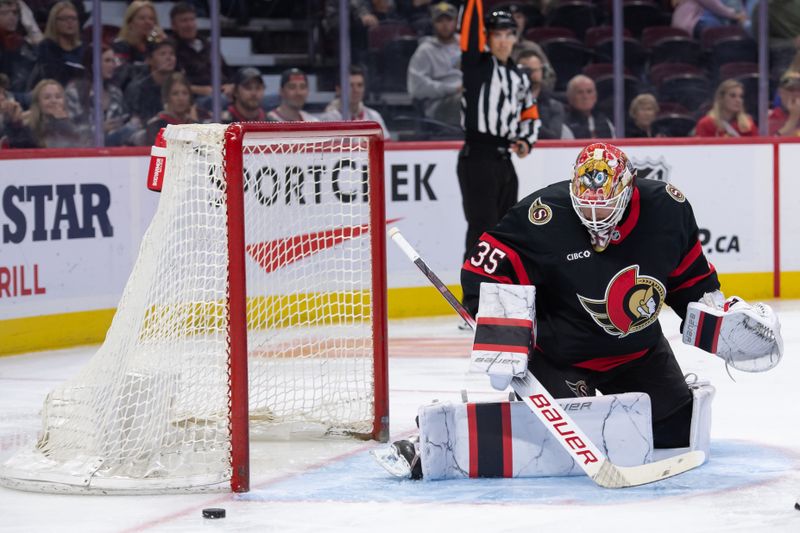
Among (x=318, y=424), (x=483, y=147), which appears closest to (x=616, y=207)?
(x=318, y=424)

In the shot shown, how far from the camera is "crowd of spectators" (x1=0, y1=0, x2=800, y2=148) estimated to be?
611cm

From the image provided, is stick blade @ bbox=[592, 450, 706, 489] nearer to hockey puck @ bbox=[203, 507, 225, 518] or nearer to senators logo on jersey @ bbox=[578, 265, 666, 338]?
senators logo on jersey @ bbox=[578, 265, 666, 338]

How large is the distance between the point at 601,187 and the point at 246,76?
3.70 meters

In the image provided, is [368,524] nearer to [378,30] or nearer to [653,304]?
[653,304]

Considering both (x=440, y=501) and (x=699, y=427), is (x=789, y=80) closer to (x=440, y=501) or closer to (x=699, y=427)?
(x=699, y=427)

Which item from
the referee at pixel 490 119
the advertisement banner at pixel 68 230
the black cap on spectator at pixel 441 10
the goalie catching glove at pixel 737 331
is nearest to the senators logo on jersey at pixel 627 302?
the goalie catching glove at pixel 737 331

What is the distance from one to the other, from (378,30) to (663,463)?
398cm

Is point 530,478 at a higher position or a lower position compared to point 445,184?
lower

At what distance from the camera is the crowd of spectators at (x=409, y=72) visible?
20.1 ft

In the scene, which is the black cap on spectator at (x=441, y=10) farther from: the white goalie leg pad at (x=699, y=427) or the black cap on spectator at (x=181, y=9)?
the white goalie leg pad at (x=699, y=427)

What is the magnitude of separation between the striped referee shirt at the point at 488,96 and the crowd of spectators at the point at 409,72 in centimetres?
49

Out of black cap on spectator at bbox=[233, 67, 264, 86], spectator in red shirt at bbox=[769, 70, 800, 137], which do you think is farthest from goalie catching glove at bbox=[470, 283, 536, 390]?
spectator in red shirt at bbox=[769, 70, 800, 137]

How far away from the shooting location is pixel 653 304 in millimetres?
3506

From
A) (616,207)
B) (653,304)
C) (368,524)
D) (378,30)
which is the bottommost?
(368,524)
